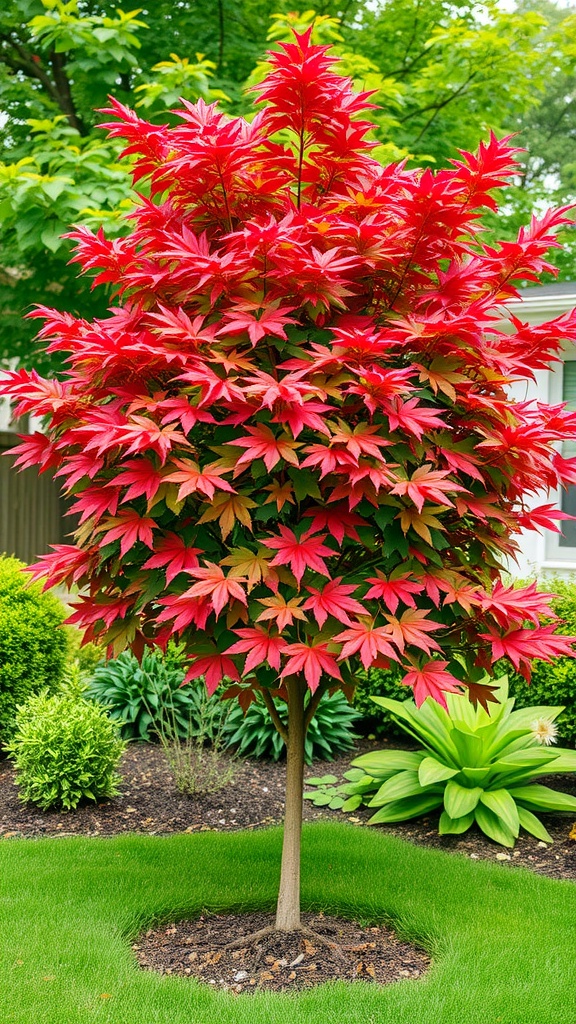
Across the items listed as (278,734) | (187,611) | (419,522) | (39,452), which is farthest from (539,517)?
(278,734)

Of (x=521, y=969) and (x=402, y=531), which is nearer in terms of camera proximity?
(x=402, y=531)

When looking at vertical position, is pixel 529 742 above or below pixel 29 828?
above

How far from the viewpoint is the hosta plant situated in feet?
16.6

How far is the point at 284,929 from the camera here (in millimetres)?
3613

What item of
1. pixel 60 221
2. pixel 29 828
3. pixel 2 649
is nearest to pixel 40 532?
pixel 60 221

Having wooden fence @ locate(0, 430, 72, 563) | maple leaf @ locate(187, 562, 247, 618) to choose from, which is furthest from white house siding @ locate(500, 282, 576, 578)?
wooden fence @ locate(0, 430, 72, 563)

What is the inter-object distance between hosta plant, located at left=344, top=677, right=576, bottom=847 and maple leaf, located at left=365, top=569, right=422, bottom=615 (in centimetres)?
249

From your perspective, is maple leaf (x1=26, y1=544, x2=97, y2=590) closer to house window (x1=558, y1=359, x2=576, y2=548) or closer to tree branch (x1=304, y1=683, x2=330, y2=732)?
tree branch (x1=304, y1=683, x2=330, y2=732)

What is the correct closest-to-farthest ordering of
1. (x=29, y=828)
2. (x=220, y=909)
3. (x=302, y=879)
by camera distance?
(x=220, y=909), (x=302, y=879), (x=29, y=828)

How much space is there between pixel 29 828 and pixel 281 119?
3.96 meters

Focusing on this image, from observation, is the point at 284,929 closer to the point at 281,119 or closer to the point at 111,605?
the point at 111,605

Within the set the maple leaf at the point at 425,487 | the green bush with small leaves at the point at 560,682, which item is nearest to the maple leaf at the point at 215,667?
the maple leaf at the point at 425,487

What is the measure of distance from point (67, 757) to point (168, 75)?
629cm

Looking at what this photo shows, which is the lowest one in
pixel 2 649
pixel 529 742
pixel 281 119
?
pixel 529 742
